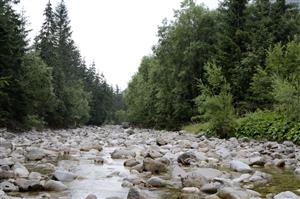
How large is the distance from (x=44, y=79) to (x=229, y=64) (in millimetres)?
18962

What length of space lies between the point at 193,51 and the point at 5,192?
36420 millimetres

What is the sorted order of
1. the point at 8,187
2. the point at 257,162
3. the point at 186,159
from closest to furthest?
the point at 8,187 < the point at 257,162 < the point at 186,159

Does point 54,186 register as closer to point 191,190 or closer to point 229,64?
point 191,190

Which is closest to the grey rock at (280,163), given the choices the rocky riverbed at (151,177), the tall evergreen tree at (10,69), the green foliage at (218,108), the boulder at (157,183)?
the rocky riverbed at (151,177)

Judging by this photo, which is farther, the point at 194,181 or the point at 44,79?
the point at 44,79

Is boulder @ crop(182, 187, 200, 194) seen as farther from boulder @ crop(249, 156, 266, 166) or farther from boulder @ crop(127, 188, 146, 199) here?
boulder @ crop(249, 156, 266, 166)

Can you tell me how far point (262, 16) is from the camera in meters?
40.4

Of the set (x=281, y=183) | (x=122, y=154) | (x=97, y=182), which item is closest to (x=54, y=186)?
(x=97, y=182)

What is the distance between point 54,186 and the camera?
33.5 ft

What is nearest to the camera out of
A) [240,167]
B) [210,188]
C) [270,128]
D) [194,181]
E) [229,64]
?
[210,188]

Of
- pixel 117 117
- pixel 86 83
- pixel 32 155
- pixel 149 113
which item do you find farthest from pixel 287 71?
pixel 117 117

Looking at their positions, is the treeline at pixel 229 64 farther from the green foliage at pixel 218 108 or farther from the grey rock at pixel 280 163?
the grey rock at pixel 280 163

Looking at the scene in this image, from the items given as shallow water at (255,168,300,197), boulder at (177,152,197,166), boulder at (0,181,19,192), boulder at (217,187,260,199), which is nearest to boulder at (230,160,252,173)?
shallow water at (255,168,300,197)

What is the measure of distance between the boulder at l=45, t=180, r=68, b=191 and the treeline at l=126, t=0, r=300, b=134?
13.4 meters
